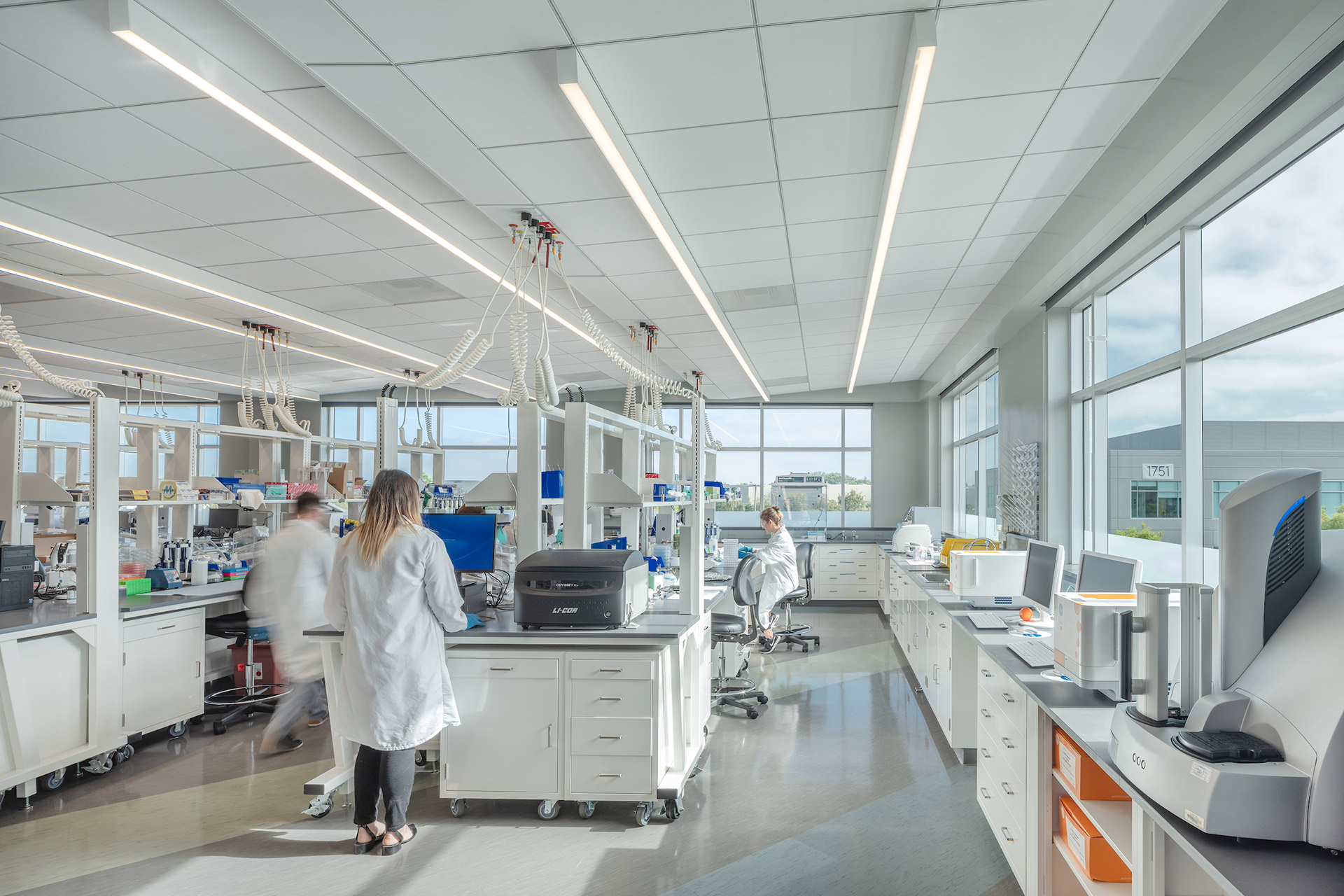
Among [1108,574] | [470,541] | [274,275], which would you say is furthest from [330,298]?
[1108,574]

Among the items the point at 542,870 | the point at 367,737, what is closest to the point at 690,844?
the point at 542,870

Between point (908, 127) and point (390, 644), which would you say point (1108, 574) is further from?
point (390, 644)

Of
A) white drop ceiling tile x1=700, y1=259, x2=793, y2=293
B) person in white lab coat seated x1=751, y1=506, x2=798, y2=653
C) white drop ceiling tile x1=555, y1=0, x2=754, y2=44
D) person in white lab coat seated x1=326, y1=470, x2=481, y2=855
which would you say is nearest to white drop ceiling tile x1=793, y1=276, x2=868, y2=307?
white drop ceiling tile x1=700, y1=259, x2=793, y2=293

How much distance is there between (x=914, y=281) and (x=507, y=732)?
3.80m

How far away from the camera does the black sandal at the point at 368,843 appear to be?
2.84 m

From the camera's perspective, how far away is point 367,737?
2.85m

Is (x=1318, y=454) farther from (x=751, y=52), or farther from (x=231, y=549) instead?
(x=231, y=549)

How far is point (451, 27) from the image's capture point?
2.19m

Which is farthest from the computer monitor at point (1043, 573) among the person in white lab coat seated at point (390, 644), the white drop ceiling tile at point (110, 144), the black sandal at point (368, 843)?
the white drop ceiling tile at point (110, 144)

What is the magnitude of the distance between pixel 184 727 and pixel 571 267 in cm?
350

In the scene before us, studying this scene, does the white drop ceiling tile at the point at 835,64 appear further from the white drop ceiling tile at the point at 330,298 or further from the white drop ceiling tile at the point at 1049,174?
the white drop ceiling tile at the point at 330,298

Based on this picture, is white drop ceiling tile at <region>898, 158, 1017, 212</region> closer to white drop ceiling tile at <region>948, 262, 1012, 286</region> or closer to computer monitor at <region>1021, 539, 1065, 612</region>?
white drop ceiling tile at <region>948, 262, 1012, 286</region>

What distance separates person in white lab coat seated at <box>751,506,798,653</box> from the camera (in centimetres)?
554

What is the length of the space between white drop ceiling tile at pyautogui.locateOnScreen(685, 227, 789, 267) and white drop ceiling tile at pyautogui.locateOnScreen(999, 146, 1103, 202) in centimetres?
115
